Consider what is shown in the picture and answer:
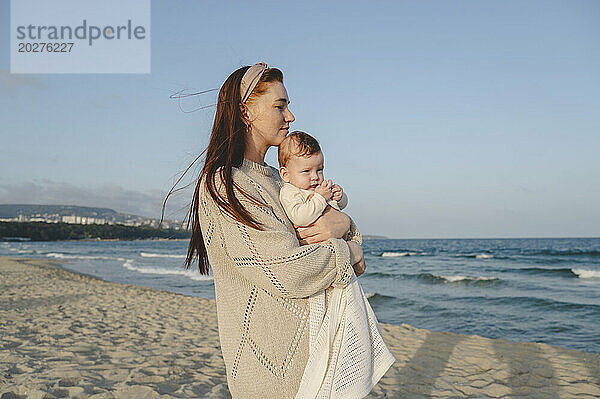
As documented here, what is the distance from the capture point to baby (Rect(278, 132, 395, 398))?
1.68 m

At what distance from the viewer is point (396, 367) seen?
5664 millimetres

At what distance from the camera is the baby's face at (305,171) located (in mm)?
2055

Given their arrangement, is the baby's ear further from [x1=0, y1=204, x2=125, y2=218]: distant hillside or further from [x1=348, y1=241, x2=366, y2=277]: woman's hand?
[x1=0, y1=204, x2=125, y2=218]: distant hillside

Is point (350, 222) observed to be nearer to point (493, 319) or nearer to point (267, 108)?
point (267, 108)

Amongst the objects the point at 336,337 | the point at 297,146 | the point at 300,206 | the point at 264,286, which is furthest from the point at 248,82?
the point at 336,337

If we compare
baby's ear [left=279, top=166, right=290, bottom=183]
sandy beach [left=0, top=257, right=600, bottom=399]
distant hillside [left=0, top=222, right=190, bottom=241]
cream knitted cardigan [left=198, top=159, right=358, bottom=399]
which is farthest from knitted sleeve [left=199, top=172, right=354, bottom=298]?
distant hillside [left=0, top=222, right=190, bottom=241]

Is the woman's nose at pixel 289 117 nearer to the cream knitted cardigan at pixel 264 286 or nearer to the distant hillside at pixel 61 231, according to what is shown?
the cream knitted cardigan at pixel 264 286

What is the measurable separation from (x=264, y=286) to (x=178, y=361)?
409 cm

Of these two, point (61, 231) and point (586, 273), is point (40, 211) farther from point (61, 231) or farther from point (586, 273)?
point (586, 273)

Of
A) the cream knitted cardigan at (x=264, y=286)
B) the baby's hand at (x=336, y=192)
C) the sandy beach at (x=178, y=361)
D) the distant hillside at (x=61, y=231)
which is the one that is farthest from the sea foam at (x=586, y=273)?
the distant hillside at (x=61, y=231)

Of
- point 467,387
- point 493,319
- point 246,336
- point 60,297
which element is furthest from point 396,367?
point 60,297

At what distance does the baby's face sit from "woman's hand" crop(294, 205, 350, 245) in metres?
0.20

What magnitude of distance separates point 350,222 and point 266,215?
43cm

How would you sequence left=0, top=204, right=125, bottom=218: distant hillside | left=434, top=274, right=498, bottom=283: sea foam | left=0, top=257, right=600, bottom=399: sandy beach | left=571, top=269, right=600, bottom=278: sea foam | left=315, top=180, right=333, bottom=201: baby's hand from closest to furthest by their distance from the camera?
left=315, top=180, right=333, bottom=201: baby's hand, left=0, top=257, right=600, bottom=399: sandy beach, left=434, top=274, right=498, bottom=283: sea foam, left=571, top=269, right=600, bottom=278: sea foam, left=0, top=204, right=125, bottom=218: distant hillside
